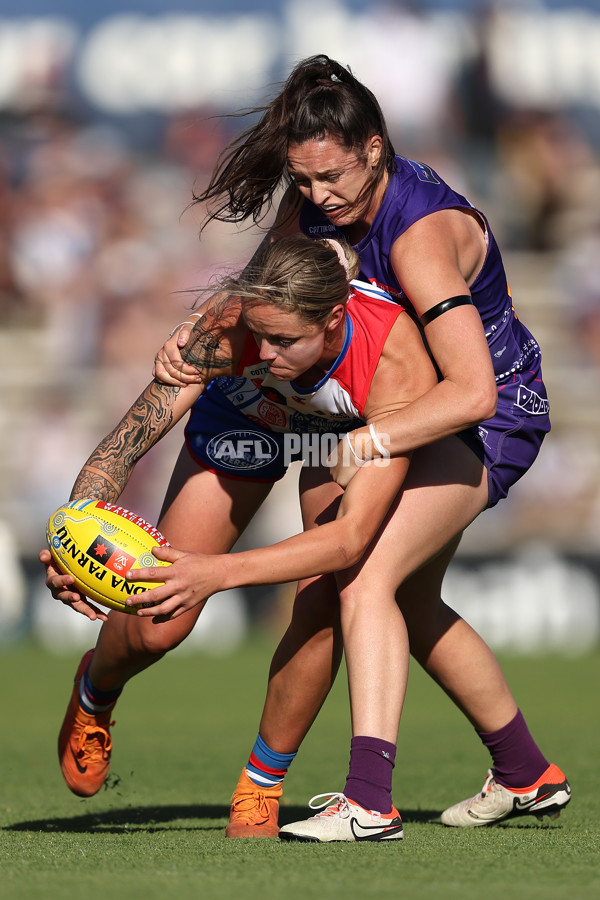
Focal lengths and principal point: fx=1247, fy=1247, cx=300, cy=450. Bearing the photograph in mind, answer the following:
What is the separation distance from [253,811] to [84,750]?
2.50 ft

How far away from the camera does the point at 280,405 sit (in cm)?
386

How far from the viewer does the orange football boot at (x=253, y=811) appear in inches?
146

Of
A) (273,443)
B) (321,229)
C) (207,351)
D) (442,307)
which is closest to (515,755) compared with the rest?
(273,443)

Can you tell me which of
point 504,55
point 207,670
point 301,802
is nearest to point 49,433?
point 207,670

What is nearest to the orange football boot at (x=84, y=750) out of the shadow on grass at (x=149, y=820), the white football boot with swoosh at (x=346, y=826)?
the shadow on grass at (x=149, y=820)

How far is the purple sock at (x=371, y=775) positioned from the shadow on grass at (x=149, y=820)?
0.76 meters

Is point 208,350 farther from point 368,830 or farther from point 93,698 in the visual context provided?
point 368,830

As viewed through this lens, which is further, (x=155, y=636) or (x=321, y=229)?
(x=155, y=636)

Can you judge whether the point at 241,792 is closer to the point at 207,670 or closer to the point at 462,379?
the point at 462,379

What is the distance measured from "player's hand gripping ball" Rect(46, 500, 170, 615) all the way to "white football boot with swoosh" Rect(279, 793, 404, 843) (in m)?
0.74

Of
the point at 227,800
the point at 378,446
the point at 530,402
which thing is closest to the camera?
the point at 378,446

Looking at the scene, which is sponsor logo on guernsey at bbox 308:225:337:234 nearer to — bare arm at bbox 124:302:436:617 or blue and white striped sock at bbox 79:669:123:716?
bare arm at bbox 124:302:436:617

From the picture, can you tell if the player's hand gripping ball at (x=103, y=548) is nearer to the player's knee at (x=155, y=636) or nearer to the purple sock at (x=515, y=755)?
the player's knee at (x=155, y=636)

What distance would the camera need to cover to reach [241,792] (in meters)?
3.85
